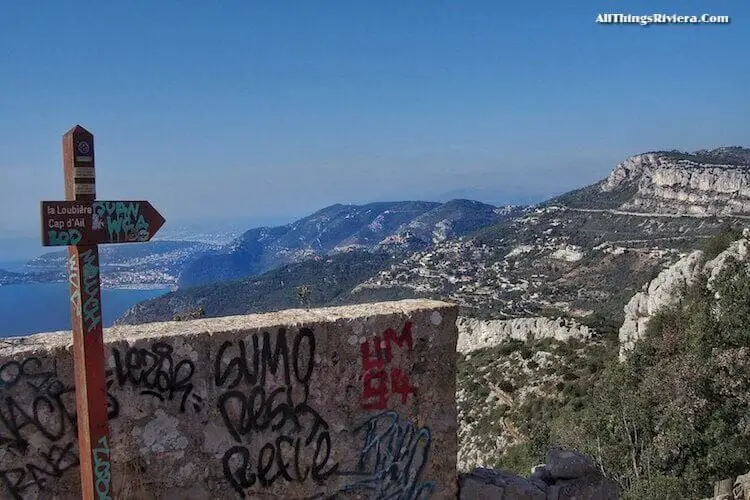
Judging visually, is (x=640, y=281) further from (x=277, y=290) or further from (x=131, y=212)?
(x=277, y=290)

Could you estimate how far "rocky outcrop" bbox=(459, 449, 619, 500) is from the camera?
5.18 metres

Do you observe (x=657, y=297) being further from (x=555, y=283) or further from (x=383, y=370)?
(x=555, y=283)

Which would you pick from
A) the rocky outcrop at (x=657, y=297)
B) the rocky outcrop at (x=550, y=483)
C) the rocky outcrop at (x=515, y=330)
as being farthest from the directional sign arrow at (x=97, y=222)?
the rocky outcrop at (x=515, y=330)

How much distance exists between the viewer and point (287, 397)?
448 cm

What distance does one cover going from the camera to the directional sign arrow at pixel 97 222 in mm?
3047

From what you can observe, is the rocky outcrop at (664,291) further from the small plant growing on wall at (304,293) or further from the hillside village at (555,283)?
the small plant growing on wall at (304,293)

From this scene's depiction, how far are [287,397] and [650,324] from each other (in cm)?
2417

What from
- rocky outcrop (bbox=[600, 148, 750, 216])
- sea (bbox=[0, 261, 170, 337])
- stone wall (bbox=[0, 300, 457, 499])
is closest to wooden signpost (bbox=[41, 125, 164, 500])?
stone wall (bbox=[0, 300, 457, 499])

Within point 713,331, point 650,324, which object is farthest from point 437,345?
point 650,324

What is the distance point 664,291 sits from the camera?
2988cm

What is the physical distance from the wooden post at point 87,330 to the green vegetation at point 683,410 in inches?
400

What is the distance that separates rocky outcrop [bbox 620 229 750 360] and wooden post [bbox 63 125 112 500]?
83.1ft

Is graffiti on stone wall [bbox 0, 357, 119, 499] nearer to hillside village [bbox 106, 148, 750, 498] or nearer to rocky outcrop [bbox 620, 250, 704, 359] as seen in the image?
hillside village [bbox 106, 148, 750, 498]

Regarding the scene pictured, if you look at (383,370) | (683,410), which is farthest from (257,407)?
(683,410)
